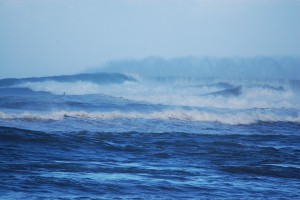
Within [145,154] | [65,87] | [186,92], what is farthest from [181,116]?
[65,87]

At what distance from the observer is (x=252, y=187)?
29.0 feet

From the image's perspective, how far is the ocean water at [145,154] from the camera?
8.30 meters

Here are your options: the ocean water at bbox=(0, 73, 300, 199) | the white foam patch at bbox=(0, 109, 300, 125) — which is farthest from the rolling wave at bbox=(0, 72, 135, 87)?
the white foam patch at bbox=(0, 109, 300, 125)

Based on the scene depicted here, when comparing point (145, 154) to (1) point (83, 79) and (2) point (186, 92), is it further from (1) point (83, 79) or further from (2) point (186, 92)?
(1) point (83, 79)

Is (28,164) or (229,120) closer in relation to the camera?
(28,164)

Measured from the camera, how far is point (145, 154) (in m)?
11.9

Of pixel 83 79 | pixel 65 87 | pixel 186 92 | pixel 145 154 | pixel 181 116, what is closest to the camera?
pixel 145 154

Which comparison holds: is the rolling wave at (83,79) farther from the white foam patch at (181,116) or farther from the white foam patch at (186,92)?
the white foam patch at (181,116)

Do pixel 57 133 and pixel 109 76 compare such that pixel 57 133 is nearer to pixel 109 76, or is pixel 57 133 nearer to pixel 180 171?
pixel 180 171

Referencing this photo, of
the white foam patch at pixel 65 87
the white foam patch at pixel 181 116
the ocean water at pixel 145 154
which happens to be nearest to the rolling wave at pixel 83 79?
the white foam patch at pixel 65 87

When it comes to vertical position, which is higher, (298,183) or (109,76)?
(109,76)

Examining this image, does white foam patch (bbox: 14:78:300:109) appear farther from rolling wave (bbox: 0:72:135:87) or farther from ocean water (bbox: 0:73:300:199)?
ocean water (bbox: 0:73:300:199)

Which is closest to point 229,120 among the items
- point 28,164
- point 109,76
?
point 28,164

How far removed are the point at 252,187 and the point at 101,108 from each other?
16.9 meters
